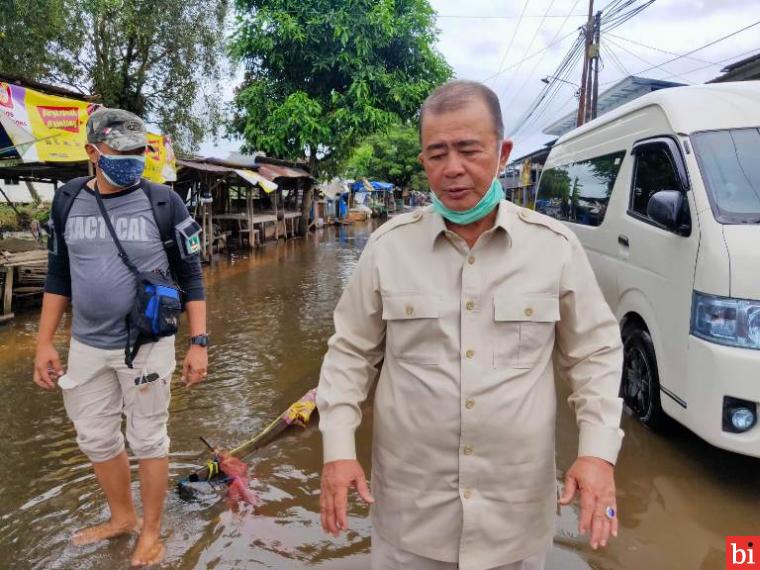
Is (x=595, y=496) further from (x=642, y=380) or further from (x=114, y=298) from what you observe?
(x=642, y=380)

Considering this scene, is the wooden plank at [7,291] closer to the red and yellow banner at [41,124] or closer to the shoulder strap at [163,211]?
the red and yellow banner at [41,124]

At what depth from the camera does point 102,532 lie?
2750 mm

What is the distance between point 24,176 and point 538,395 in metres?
10.4

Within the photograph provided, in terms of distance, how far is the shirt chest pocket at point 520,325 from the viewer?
1.51 metres

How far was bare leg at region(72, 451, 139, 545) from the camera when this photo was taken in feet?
8.69

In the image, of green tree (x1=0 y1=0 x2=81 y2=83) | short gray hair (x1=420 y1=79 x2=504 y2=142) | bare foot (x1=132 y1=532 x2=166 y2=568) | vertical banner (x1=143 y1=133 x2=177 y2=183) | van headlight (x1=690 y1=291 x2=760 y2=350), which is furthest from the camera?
green tree (x1=0 y1=0 x2=81 y2=83)

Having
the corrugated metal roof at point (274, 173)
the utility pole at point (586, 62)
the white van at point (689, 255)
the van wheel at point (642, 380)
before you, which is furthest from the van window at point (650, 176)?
the utility pole at point (586, 62)

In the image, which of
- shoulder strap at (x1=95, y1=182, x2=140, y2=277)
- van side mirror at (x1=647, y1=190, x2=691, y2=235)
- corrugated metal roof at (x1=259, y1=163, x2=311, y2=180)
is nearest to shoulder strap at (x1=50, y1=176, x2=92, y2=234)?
shoulder strap at (x1=95, y1=182, x2=140, y2=277)

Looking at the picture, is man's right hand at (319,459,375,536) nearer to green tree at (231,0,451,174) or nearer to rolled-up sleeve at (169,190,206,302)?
rolled-up sleeve at (169,190,206,302)

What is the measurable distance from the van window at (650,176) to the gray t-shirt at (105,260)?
3200 millimetres

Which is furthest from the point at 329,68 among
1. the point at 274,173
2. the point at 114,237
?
the point at 114,237

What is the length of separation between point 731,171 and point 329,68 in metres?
17.3

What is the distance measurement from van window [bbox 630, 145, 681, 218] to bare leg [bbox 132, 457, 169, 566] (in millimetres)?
3438

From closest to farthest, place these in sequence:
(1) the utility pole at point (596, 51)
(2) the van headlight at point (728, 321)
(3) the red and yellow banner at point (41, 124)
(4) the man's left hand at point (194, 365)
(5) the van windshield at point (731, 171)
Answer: (4) the man's left hand at point (194, 365), (2) the van headlight at point (728, 321), (5) the van windshield at point (731, 171), (3) the red and yellow banner at point (41, 124), (1) the utility pole at point (596, 51)
